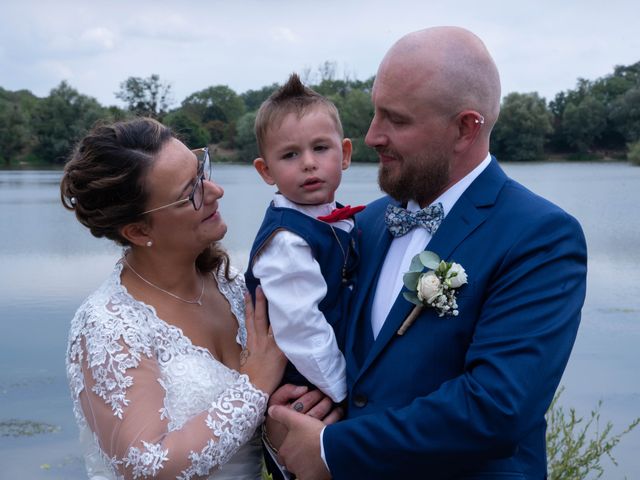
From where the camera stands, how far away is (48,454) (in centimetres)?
852

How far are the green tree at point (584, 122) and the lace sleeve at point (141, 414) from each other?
51.2m

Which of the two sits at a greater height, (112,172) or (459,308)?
(112,172)

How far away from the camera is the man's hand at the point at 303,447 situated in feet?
9.29

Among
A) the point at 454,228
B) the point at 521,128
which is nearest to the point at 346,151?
the point at 454,228

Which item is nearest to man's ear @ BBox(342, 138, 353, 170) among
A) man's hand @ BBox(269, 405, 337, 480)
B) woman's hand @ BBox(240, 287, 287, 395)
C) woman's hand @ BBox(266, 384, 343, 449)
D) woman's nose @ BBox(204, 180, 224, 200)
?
woman's nose @ BBox(204, 180, 224, 200)

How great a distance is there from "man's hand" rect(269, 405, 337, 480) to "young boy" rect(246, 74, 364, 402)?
190mm

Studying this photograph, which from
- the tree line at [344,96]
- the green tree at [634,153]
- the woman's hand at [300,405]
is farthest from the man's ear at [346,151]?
the green tree at [634,153]

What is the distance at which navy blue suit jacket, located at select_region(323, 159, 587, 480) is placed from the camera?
2.48 metres

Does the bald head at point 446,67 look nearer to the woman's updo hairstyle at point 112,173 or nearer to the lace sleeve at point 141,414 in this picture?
the woman's updo hairstyle at point 112,173

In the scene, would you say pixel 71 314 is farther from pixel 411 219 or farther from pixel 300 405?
pixel 411 219

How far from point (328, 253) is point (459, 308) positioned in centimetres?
74

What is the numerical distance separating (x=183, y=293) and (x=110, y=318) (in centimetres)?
49

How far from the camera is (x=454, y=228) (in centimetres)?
286

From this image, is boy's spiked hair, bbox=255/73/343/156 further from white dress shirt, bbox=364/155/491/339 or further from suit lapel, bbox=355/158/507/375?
suit lapel, bbox=355/158/507/375
